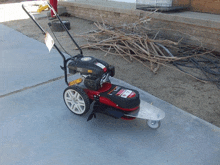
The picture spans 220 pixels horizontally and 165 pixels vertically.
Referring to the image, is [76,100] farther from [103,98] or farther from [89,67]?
[89,67]

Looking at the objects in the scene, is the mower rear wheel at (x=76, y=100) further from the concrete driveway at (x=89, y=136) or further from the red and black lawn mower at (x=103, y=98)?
the concrete driveway at (x=89, y=136)

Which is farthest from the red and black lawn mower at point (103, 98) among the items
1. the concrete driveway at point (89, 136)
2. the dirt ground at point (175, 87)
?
the dirt ground at point (175, 87)

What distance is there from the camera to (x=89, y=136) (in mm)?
2408

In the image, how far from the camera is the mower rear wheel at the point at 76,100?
8.34ft

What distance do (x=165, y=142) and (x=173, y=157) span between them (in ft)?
0.70

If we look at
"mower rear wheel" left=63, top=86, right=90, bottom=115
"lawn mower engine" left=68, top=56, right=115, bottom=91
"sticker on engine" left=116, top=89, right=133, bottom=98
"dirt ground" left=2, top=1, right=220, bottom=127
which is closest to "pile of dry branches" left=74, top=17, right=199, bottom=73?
"dirt ground" left=2, top=1, right=220, bottom=127

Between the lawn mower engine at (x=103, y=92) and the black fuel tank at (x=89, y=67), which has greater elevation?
the black fuel tank at (x=89, y=67)

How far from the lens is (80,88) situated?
258 centimetres

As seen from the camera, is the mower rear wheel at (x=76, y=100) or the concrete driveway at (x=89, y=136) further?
the mower rear wheel at (x=76, y=100)

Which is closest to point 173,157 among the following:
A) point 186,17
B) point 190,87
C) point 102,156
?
point 102,156

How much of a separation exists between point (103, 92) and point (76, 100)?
369 millimetres

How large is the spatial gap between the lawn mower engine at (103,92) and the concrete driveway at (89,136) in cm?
23

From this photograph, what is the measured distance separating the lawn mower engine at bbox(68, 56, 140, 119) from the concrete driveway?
0.76 feet

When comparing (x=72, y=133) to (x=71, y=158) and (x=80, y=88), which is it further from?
(x=80, y=88)
